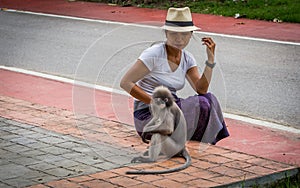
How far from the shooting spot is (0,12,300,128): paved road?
29.9 feet

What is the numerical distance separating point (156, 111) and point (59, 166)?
2.88ft

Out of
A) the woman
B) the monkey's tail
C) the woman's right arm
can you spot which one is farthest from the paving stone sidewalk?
the woman's right arm

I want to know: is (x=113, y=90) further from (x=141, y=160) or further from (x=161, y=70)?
(x=141, y=160)

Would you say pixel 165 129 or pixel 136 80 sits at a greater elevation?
pixel 136 80

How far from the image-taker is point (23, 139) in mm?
7125

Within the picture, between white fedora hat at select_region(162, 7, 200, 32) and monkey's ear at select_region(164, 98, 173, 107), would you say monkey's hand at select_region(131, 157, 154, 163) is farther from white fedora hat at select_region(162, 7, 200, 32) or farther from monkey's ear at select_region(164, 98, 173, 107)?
white fedora hat at select_region(162, 7, 200, 32)

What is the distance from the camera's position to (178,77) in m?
6.81

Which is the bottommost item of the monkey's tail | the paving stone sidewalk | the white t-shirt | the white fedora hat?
the paving stone sidewalk

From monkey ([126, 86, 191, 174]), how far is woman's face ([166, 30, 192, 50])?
47 centimetres

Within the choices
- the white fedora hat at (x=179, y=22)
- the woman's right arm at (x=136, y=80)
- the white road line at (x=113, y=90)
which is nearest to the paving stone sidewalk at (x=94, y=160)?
the woman's right arm at (x=136, y=80)

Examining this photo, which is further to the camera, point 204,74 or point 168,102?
point 204,74

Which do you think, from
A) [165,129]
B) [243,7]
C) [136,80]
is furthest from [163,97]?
[243,7]

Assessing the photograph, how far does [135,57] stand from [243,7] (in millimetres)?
5129

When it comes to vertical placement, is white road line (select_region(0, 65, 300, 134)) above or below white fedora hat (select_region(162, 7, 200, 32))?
below
